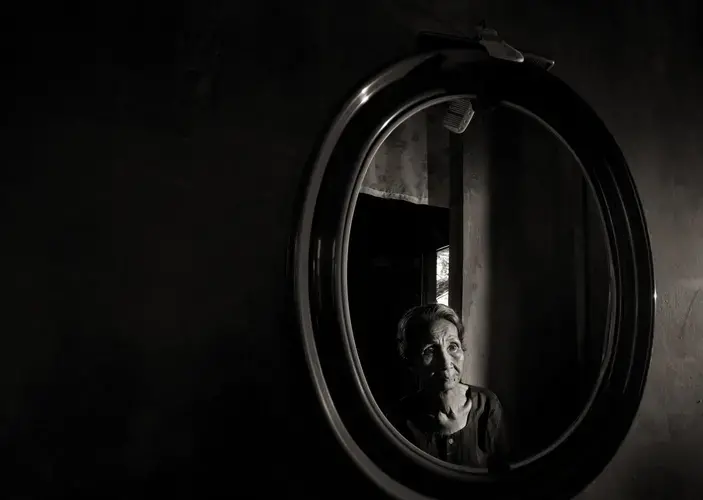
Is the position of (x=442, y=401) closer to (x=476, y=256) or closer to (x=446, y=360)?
(x=446, y=360)

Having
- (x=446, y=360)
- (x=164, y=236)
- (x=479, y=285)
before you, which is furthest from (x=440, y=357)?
(x=164, y=236)

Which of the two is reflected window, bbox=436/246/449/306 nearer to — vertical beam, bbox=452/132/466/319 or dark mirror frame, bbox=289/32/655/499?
vertical beam, bbox=452/132/466/319

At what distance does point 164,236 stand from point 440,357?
1.25 ft

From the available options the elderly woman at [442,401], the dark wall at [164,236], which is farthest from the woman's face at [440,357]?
the dark wall at [164,236]

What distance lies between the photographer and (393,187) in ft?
2.64

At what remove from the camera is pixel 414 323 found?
79 cm

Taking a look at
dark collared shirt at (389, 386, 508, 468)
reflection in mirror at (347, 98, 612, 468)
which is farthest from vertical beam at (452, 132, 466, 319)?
dark collared shirt at (389, 386, 508, 468)

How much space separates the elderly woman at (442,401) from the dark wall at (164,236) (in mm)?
111

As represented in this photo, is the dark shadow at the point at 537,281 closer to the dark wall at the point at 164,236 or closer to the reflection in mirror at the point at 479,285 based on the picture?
the reflection in mirror at the point at 479,285

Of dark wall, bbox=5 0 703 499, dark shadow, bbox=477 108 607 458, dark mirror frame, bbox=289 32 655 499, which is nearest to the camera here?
dark wall, bbox=5 0 703 499

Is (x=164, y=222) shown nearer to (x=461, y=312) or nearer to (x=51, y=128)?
(x=51, y=128)

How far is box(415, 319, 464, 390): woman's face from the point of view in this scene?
794 millimetres

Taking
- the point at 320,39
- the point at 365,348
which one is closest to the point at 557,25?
the point at 320,39

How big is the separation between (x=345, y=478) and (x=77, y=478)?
31 centimetres
